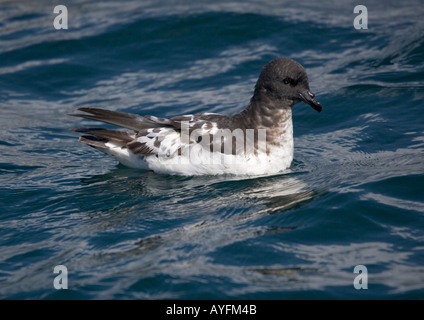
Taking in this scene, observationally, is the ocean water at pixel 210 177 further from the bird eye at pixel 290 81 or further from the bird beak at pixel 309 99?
the bird eye at pixel 290 81

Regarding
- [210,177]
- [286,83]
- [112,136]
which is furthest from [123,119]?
[286,83]

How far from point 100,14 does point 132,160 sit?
7.62 meters

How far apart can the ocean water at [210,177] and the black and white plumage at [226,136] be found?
0.22 meters

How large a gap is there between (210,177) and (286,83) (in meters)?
1.56

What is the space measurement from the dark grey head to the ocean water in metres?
1.03

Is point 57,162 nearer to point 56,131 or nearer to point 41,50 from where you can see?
point 56,131

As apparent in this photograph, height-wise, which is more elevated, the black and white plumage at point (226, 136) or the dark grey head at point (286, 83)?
the dark grey head at point (286, 83)

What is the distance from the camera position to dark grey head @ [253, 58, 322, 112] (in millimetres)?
8250

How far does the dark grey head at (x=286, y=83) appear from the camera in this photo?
27.1 feet

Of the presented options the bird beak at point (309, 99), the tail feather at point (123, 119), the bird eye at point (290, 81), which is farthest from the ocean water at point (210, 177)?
the bird eye at point (290, 81)

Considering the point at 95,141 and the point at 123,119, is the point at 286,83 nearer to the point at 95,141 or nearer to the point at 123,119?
the point at 123,119

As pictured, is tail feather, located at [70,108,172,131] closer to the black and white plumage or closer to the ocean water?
the black and white plumage

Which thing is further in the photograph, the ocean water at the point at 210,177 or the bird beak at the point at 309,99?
the bird beak at the point at 309,99
